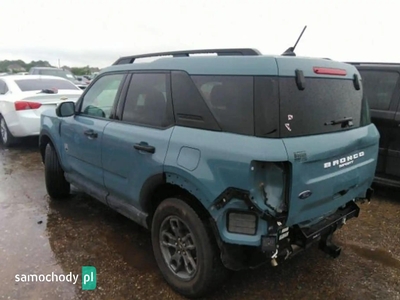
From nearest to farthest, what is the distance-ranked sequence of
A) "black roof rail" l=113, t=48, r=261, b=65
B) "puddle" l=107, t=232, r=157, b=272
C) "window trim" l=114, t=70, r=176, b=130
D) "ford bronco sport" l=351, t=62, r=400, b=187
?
"black roof rail" l=113, t=48, r=261, b=65
"window trim" l=114, t=70, r=176, b=130
"puddle" l=107, t=232, r=157, b=272
"ford bronco sport" l=351, t=62, r=400, b=187

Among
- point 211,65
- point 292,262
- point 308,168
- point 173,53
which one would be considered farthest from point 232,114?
point 292,262

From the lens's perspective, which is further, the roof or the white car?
the white car

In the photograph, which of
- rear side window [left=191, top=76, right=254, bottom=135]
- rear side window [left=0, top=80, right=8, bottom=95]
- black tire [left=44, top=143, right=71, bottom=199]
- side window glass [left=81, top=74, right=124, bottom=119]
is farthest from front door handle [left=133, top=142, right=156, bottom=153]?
rear side window [left=0, top=80, right=8, bottom=95]

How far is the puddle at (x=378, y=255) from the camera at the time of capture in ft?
10.3

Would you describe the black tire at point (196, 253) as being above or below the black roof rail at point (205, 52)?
below

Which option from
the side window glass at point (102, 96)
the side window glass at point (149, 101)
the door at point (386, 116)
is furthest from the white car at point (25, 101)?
the door at point (386, 116)

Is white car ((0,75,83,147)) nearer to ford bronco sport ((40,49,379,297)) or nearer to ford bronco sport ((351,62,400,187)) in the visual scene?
ford bronco sport ((40,49,379,297))

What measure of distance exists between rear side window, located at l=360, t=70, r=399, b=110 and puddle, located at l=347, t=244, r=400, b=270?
2087mm

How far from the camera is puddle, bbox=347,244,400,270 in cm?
314

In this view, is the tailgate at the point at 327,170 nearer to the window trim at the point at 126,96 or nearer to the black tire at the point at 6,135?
the window trim at the point at 126,96

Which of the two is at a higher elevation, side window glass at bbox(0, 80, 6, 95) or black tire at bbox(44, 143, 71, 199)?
side window glass at bbox(0, 80, 6, 95)

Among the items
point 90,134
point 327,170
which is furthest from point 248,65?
point 90,134

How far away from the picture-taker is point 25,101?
6723mm

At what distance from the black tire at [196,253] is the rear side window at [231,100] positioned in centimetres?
71
